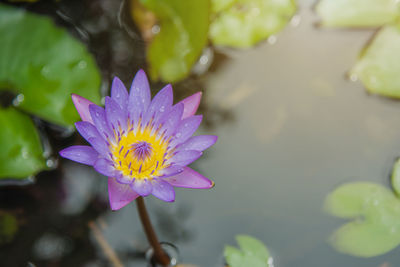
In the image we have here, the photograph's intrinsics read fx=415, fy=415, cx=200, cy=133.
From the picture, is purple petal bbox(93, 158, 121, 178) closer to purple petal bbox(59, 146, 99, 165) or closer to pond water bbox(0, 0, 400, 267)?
purple petal bbox(59, 146, 99, 165)

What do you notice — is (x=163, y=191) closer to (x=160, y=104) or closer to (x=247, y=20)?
(x=160, y=104)

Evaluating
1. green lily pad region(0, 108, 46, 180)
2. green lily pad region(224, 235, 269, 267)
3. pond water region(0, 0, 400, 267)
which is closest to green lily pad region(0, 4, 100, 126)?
green lily pad region(0, 108, 46, 180)

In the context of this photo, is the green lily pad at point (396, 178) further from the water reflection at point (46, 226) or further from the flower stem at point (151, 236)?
the water reflection at point (46, 226)

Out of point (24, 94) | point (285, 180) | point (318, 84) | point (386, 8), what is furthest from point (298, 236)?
point (24, 94)

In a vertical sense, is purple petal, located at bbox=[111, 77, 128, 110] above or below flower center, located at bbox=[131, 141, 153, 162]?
above

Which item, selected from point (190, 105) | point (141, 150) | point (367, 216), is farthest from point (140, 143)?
point (367, 216)

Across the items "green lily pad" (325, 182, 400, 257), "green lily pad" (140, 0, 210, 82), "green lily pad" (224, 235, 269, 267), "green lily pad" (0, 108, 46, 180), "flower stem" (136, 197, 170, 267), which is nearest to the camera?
"flower stem" (136, 197, 170, 267)
